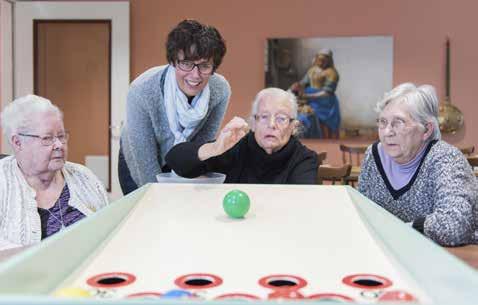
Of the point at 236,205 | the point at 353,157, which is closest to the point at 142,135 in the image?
the point at 236,205

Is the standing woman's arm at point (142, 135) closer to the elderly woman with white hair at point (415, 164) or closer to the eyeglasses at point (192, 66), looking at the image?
the eyeglasses at point (192, 66)

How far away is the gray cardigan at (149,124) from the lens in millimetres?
2182

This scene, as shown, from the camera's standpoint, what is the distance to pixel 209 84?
2281mm

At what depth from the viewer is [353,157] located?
5699 millimetres

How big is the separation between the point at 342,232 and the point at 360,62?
174 inches

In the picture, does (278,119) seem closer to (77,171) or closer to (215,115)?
(215,115)

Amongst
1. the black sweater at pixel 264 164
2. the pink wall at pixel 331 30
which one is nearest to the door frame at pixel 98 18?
the pink wall at pixel 331 30

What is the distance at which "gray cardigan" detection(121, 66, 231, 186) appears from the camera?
85.9 inches

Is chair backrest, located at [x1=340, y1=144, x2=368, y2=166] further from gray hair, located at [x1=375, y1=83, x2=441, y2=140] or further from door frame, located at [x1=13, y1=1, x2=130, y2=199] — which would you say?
gray hair, located at [x1=375, y1=83, x2=441, y2=140]

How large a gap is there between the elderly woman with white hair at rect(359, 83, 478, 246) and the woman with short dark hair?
699 millimetres

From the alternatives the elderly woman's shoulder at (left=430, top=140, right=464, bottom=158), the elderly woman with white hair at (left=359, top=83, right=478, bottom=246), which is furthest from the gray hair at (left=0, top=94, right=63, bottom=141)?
the elderly woman's shoulder at (left=430, top=140, right=464, bottom=158)

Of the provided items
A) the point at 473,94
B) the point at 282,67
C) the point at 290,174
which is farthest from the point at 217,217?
the point at 473,94

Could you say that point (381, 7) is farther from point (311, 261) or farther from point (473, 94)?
point (311, 261)

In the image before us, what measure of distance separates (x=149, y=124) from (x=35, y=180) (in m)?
0.53
